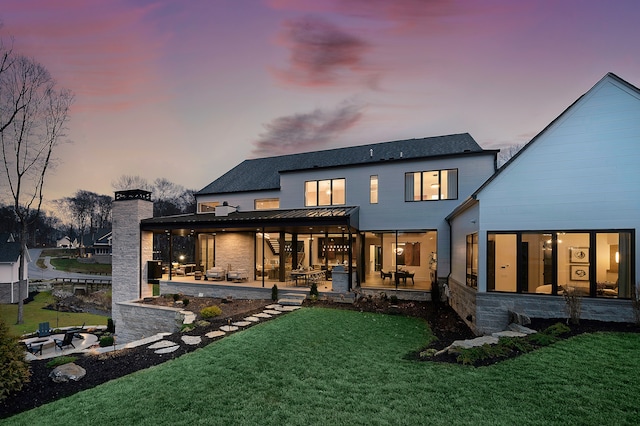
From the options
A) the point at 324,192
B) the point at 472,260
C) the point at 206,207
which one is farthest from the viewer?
the point at 206,207

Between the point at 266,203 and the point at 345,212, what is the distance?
7.51 metres

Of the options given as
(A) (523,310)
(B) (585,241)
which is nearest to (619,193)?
(B) (585,241)

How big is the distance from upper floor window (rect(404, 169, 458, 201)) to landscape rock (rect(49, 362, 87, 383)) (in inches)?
584

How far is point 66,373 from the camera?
21.2 ft

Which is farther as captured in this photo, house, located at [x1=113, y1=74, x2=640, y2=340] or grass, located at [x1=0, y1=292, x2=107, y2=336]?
grass, located at [x1=0, y1=292, x2=107, y2=336]

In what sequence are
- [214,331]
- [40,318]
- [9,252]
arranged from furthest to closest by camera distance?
1. [9,252]
2. [40,318]
3. [214,331]

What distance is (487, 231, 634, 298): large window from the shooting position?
8469 mm

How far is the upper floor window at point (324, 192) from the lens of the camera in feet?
60.5

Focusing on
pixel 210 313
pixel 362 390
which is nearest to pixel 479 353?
pixel 362 390

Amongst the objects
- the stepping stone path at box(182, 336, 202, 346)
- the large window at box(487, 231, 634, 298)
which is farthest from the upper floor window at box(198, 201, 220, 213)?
the large window at box(487, 231, 634, 298)

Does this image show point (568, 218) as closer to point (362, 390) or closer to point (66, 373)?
point (362, 390)

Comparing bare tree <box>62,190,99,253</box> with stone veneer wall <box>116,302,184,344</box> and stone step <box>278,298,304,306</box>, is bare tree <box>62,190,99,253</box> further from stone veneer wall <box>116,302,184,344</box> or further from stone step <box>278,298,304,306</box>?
stone step <box>278,298,304,306</box>

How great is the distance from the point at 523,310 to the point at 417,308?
4758 millimetres

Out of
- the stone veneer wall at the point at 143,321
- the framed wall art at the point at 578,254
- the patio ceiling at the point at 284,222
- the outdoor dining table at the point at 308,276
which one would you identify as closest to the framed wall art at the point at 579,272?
the framed wall art at the point at 578,254
